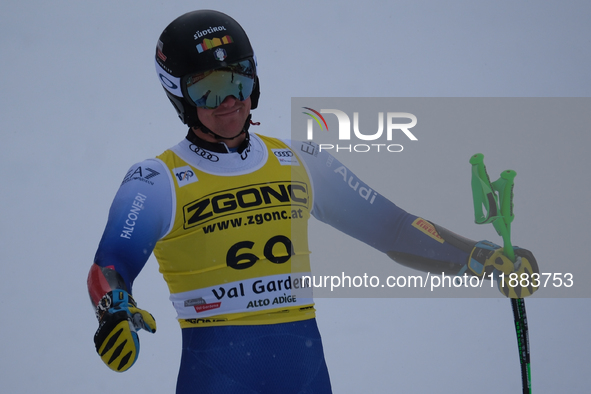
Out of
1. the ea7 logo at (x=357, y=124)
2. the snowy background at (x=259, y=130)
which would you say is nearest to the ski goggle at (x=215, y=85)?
the ea7 logo at (x=357, y=124)

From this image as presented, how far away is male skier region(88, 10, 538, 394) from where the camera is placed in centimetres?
200

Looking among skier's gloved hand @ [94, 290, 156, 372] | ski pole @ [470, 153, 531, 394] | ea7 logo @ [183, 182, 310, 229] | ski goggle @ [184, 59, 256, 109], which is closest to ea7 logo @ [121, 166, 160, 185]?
ea7 logo @ [183, 182, 310, 229]

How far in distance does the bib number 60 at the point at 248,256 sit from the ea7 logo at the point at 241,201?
0.35 feet

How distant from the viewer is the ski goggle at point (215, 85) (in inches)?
82.7

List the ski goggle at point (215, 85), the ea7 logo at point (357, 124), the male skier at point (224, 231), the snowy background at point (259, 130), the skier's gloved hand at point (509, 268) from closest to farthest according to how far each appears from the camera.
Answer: the male skier at point (224, 231)
the ski goggle at point (215, 85)
the skier's gloved hand at point (509, 268)
the ea7 logo at point (357, 124)
the snowy background at point (259, 130)

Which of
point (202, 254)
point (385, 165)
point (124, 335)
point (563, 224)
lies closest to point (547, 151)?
point (563, 224)

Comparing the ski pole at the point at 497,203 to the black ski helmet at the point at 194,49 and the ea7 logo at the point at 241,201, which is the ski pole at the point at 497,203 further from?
the black ski helmet at the point at 194,49

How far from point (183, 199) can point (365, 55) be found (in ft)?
9.56

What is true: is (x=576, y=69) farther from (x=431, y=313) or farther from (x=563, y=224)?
(x=563, y=224)

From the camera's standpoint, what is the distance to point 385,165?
2.51m

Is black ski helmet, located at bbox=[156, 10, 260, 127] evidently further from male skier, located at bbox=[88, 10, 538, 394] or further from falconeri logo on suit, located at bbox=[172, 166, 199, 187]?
falconeri logo on suit, located at bbox=[172, 166, 199, 187]

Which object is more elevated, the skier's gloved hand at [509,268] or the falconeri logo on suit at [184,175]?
the falconeri logo on suit at [184,175]

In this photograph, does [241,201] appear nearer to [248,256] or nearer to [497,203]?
[248,256]

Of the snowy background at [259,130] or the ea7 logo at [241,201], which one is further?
the snowy background at [259,130]
